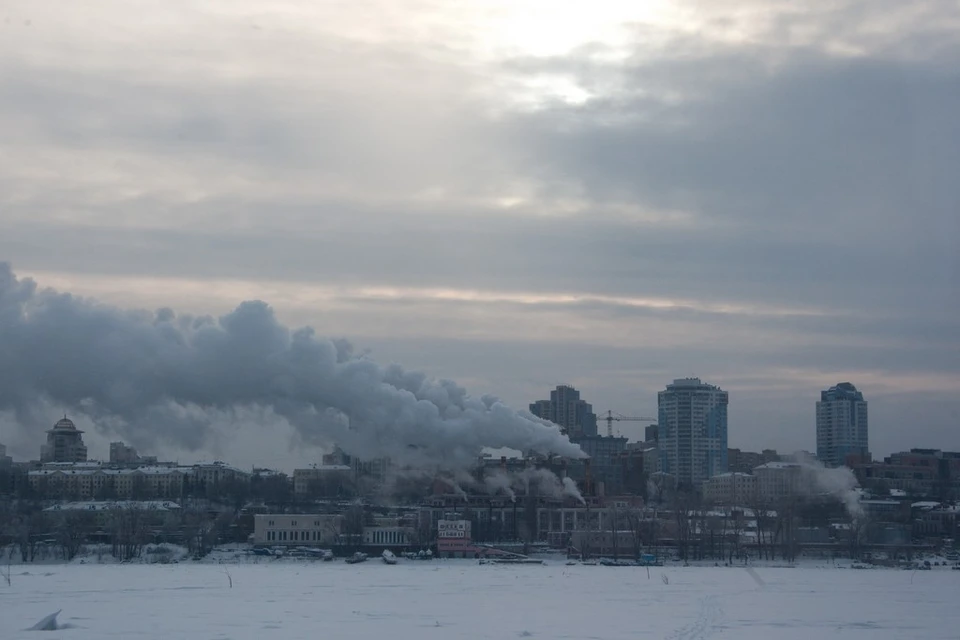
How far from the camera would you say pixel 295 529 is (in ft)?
457

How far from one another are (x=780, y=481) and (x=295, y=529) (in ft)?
228

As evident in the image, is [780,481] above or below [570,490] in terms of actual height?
above

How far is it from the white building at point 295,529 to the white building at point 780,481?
1974 inches

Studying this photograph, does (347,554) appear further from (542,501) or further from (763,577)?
(763,577)

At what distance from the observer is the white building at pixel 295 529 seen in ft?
451

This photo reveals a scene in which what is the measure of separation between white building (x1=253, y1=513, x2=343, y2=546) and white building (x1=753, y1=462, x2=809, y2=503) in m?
50.2

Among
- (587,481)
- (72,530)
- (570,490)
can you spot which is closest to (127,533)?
(72,530)

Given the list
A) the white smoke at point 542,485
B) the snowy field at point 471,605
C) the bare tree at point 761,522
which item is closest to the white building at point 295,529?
the white smoke at point 542,485

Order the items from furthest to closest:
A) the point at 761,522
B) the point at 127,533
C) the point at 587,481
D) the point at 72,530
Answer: the point at 587,481, the point at 761,522, the point at 72,530, the point at 127,533

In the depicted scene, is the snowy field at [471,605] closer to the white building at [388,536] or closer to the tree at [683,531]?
the tree at [683,531]

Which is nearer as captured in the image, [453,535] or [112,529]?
[453,535]

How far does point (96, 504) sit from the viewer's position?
6265 inches

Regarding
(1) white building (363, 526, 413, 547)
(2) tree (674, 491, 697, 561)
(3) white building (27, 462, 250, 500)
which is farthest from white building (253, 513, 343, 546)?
(3) white building (27, 462, 250, 500)

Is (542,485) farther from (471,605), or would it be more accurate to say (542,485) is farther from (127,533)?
(471,605)
